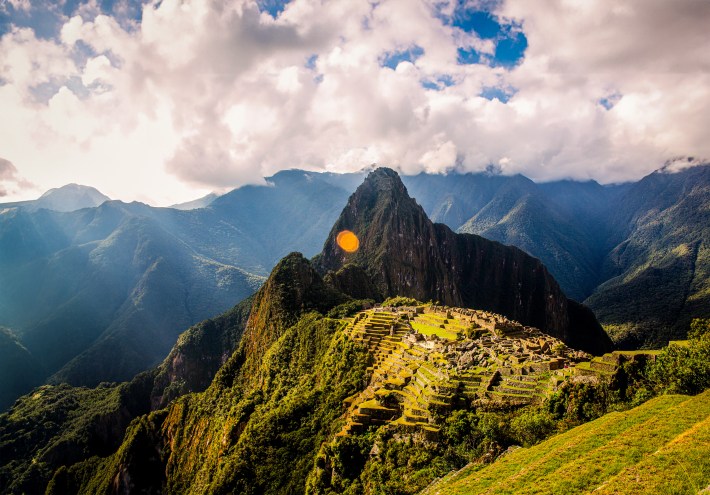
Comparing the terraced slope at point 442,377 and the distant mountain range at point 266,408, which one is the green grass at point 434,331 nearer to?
the terraced slope at point 442,377

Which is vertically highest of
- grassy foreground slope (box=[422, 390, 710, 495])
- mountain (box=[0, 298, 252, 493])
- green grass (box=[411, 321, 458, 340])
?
green grass (box=[411, 321, 458, 340])

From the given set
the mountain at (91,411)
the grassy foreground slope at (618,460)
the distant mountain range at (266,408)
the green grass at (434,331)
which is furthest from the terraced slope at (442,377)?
the mountain at (91,411)

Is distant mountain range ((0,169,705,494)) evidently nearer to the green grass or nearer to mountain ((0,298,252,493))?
mountain ((0,298,252,493))

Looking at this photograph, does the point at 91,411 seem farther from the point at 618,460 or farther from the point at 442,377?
the point at 618,460

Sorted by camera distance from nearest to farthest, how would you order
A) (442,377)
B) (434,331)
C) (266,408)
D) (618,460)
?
(618,460), (442,377), (434,331), (266,408)

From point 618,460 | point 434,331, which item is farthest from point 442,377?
point 434,331

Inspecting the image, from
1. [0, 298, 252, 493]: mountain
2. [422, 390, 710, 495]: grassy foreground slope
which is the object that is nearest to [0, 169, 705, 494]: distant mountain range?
[0, 298, 252, 493]: mountain

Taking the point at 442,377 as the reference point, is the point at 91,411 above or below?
below

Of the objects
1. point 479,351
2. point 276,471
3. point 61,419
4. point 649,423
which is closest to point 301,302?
point 276,471
